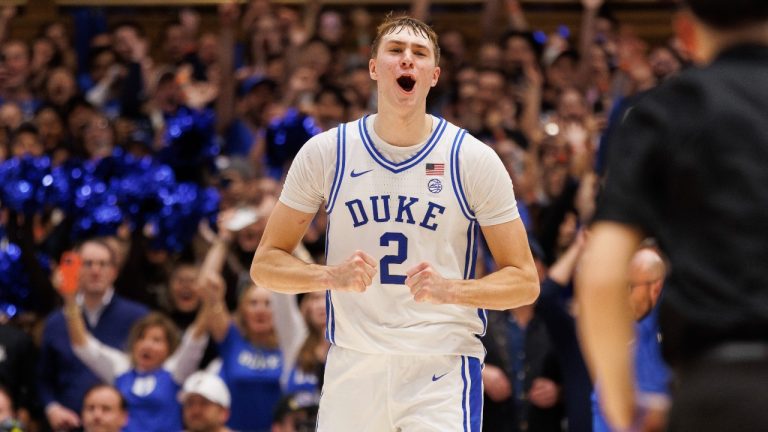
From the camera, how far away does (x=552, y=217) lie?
9.59 m

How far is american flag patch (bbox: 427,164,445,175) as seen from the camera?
5.43 meters

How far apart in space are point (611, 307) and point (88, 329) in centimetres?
712

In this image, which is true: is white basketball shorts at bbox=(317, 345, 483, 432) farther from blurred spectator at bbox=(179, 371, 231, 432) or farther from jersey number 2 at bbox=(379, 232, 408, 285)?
blurred spectator at bbox=(179, 371, 231, 432)

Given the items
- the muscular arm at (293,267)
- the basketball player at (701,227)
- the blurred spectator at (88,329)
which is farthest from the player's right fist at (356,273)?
the blurred spectator at (88,329)

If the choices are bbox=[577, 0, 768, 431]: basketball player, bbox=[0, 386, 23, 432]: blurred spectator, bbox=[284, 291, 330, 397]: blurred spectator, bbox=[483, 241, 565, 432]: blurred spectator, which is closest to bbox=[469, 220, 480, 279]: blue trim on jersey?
bbox=[577, 0, 768, 431]: basketball player

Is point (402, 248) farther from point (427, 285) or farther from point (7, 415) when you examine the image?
point (7, 415)

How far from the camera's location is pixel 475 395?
5.37 meters

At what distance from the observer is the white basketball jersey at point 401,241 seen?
5297 millimetres

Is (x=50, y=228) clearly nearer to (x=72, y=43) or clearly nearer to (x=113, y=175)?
(x=113, y=175)

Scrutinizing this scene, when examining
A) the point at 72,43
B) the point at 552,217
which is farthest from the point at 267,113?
the point at 72,43

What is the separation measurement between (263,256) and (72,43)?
1052 centimetres

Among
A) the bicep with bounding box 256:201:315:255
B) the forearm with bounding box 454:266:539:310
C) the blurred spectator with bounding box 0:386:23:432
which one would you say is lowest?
the blurred spectator with bounding box 0:386:23:432

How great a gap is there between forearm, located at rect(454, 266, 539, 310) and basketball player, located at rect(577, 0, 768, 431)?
2.09m

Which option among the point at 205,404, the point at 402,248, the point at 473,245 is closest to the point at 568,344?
the point at 205,404
